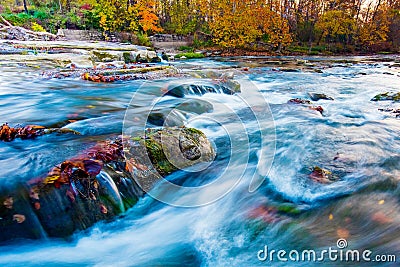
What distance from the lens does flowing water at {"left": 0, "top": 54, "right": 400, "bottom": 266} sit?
2.76 metres

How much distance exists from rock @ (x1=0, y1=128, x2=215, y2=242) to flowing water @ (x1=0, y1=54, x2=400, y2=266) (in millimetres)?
133

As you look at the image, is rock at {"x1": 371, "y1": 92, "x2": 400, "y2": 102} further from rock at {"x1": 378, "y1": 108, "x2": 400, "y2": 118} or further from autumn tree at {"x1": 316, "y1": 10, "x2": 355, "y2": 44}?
autumn tree at {"x1": 316, "y1": 10, "x2": 355, "y2": 44}

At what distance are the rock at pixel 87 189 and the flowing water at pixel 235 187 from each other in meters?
0.13

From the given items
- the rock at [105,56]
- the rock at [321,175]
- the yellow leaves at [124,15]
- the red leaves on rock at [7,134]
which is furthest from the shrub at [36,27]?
the rock at [321,175]

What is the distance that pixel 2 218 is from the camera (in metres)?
2.42

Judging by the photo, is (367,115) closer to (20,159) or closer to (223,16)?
(20,159)

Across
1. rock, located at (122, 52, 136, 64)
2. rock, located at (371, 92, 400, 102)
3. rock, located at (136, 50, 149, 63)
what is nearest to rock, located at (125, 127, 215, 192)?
rock, located at (371, 92, 400, 102)

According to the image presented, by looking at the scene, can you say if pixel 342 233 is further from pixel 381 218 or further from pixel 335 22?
pixel 335 22

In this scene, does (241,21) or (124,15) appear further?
(124,15)

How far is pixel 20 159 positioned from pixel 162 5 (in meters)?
36.9

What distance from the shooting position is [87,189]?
278cm

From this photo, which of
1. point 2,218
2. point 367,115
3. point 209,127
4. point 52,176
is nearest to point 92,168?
point 52,176

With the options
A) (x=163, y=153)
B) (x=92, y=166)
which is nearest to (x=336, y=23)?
(x=163, y=153)

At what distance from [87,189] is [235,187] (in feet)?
6.72
